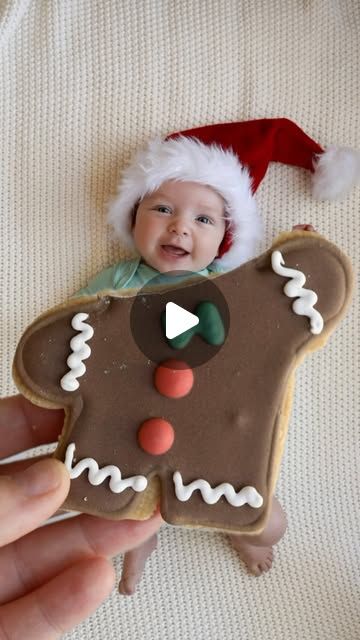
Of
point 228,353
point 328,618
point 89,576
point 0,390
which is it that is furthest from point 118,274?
point 328,618

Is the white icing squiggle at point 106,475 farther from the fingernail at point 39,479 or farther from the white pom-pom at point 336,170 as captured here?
the white pom-pom at point 336,170

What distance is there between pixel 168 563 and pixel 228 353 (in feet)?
1.88

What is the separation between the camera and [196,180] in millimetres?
1074

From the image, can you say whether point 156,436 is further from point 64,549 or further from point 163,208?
point 163,208

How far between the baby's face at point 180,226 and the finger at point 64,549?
50cm

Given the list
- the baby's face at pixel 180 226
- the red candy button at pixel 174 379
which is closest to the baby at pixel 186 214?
the baby's face at pixel 180 226

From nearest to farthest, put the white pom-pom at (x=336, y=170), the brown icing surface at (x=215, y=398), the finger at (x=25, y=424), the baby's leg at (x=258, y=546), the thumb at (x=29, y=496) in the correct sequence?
the thumb at (x=29, y=496)
the brown icing surface at (x=215, y=398)
the finger at (x=25, y=424)
the baby's leg at (x=258, y=546)
the white pom-pom at (x=336, y=170)

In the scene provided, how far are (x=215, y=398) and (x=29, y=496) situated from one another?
0.22 m

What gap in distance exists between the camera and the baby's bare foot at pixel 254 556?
103 centimetres

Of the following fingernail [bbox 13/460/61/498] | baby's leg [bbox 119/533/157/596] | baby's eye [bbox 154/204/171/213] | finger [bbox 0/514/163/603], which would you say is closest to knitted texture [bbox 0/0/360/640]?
baby's eye [bbox 154/204/171/213]

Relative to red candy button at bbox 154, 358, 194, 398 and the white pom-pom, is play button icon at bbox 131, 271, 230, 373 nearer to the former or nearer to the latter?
red candy button at bbox 154, 358, 194, 398

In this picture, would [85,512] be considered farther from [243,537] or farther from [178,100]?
[178,100]

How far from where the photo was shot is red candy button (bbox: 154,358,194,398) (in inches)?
25.4

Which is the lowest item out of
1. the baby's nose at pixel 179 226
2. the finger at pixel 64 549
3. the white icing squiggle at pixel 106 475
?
the finger at pixel 64 549
